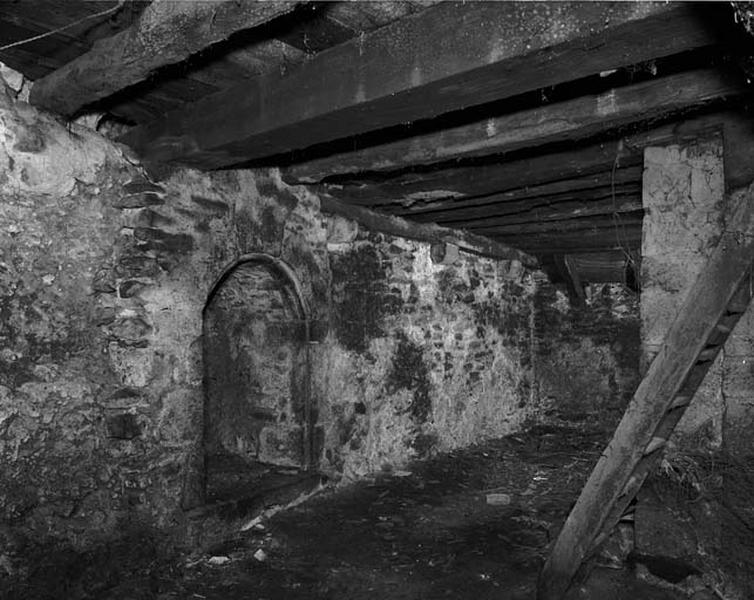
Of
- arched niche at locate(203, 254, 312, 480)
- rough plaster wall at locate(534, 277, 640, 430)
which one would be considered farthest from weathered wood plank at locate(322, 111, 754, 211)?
rough plaster wall at locate(534, 277, 640, 430)

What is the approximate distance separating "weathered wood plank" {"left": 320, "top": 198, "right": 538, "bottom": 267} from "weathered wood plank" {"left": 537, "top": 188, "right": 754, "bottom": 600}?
9.38ft

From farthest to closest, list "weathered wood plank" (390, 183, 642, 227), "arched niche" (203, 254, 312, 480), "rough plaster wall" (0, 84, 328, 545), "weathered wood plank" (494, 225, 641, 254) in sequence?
"weathered wood plank" (494, 225, 641, 254)
"arched niche" (203, 254, 312, 480)
"weathered wood plank" (390, 183, 642, 227)
"rough plaster wall" (0, 84, 328, 545)

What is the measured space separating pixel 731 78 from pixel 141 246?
307 cm

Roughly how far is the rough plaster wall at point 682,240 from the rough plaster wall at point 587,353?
495 cm

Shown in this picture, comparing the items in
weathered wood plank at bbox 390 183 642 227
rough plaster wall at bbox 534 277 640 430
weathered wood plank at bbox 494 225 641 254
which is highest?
weathered wood plank at bbox 390 183 642 227

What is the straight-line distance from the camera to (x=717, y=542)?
2.83 m

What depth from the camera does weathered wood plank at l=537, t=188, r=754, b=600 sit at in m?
2.49

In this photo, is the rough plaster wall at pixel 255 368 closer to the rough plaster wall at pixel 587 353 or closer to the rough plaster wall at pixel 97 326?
the rough plaster wall at pixel 97 326

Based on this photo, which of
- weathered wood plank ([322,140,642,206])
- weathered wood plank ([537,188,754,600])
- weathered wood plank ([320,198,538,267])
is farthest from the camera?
weathered wood plank ([320,198,538,267])

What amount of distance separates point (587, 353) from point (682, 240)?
17.0ft

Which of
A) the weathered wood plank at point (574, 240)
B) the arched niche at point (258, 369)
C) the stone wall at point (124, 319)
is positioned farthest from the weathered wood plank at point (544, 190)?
the weathered wood plank at point (574, 240)

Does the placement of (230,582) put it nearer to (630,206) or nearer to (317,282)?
(317,282)

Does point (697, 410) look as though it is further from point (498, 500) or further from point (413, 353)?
point (413, 353)

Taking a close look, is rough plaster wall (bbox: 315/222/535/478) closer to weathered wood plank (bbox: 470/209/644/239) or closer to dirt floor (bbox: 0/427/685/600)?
dirt floor (bbox: 0/427/685/600)
